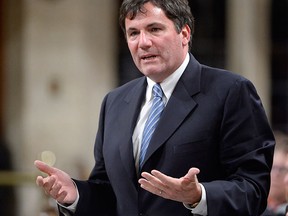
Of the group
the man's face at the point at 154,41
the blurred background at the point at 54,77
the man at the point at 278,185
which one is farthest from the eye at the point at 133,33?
the blurred background at the point at 54,77

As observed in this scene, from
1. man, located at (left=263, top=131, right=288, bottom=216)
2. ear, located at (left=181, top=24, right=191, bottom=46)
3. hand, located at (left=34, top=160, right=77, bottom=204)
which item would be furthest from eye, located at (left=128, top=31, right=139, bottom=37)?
man, located at (left=263, top=131, right=288, bottom=216)

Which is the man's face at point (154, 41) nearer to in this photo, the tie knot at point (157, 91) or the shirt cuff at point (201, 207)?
the tie knot at point (157, 91)

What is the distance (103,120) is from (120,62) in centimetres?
779

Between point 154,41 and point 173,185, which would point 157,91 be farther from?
point 173,185

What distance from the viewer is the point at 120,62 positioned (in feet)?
39.6

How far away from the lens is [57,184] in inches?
155

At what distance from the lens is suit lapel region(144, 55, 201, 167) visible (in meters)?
3.90

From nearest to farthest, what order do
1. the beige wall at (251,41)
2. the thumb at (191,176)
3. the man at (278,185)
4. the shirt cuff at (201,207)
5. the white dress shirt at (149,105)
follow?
the thumb at (191,176) < the shirt cuff at (201,207) < the white dress shirt at (149,105) < the man at (278,185) < the beige wall at (251,41)

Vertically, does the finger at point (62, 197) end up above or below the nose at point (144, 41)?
below

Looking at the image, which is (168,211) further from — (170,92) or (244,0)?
(244,0)

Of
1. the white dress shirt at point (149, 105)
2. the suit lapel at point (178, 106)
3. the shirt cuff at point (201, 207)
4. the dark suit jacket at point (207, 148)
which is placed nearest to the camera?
the shirt cuff at point (201, 207)

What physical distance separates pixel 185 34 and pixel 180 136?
408 millimetres

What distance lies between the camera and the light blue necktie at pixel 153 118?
3.97 metres

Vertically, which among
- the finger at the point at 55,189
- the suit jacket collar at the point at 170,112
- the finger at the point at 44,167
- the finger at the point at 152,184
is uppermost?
the suit jacket collar at the point at 170,112
